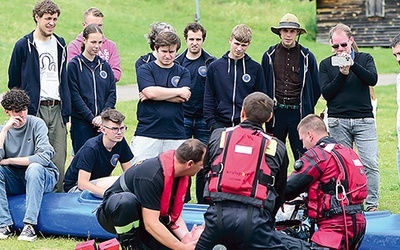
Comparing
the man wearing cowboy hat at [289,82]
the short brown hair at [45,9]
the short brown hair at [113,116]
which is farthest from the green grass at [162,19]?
the short brown hair at [113,116]

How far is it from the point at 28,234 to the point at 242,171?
101 inches

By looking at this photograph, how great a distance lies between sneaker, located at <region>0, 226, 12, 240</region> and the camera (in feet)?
23.1

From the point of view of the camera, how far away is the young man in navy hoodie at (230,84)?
7828 mm

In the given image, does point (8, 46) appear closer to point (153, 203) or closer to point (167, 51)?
point (167, 51)

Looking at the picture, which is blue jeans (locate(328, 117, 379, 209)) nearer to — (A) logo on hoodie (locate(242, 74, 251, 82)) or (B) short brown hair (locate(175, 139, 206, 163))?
A: (A) logo on hoodie (locate(242, 74, 251, 82))

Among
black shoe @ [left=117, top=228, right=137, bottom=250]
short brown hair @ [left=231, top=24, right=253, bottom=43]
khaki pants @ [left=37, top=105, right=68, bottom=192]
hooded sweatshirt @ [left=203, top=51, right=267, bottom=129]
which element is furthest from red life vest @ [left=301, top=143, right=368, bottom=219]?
khaki pants @ [left=37, top=105, right=68, bottom=192]

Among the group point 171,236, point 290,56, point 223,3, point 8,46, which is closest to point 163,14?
point 223,3

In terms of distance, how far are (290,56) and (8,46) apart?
19020mm

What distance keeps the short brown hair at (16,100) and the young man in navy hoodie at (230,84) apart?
1.84 meters

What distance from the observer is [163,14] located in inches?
1406

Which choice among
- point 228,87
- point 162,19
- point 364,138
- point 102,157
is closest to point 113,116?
point 102,157

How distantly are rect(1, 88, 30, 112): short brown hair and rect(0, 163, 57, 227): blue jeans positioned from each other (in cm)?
55

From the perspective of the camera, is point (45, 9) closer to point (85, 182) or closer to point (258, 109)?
point (85, 182)

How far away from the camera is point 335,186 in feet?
19.0
